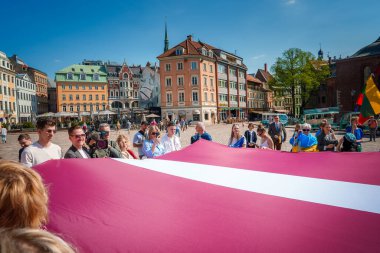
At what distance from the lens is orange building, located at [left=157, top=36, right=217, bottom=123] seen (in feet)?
161

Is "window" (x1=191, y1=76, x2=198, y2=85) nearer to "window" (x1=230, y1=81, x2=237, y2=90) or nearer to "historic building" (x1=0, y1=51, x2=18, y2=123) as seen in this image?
"window" (x1=230, y1=81, x2=237, y2=90)

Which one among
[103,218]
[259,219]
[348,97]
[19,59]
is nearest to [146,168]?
[103,218]

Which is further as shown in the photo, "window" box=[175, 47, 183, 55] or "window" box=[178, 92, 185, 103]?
"window" box=[178, 92, 185, 103]

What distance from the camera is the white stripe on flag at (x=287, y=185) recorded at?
277cm

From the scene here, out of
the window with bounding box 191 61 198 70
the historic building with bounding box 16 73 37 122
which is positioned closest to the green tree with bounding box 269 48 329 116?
the window with bounding box 191 61 198 70

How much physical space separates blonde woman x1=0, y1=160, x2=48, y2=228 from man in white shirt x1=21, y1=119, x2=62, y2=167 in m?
3.21

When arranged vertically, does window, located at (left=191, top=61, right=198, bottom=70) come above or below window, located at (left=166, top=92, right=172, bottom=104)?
above

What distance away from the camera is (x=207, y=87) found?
5131 cm

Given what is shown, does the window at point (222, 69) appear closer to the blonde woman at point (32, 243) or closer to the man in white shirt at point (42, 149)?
the man in white shirt at point (42, 149)

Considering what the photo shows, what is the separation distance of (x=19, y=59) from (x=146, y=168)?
85390mm

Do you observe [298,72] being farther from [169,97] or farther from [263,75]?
[263,75]

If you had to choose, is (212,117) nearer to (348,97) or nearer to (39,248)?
(348,97)

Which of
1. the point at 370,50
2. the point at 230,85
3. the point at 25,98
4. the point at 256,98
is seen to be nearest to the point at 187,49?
the point at 230,85

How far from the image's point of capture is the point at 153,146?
20.8ft
